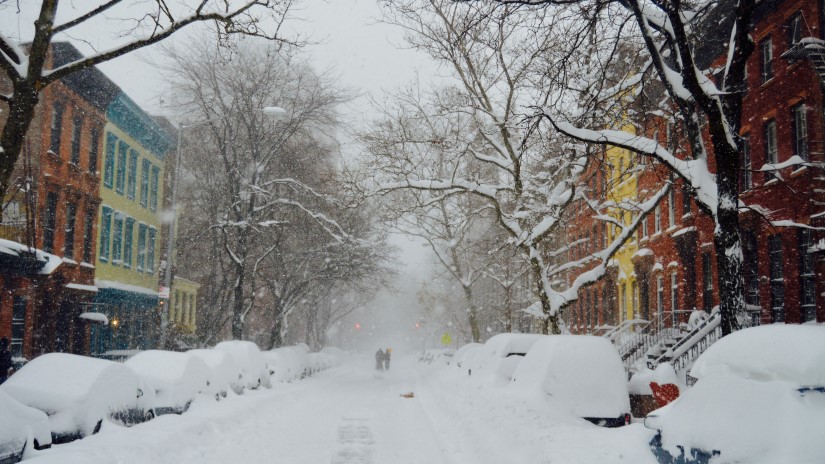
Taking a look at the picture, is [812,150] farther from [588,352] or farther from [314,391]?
[314,391]

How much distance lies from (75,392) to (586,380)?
7345 millimetres

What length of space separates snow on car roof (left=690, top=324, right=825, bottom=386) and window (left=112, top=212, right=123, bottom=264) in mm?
31737

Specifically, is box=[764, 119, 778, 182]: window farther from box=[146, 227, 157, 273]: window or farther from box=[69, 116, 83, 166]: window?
box=[146, 227, 157, 273]: window

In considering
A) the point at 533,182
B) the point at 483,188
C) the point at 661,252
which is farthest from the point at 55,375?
the point at 661,252

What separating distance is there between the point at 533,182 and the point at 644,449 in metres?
17.4

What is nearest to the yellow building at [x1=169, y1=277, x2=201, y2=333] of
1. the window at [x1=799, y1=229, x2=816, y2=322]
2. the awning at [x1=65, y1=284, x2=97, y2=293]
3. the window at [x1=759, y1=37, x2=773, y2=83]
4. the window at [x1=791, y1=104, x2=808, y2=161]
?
the awning at [x1=65, y1=284, x2=97, y2=293]

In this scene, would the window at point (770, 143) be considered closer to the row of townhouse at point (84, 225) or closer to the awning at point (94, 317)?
the row of townhouse at point (84, 225)

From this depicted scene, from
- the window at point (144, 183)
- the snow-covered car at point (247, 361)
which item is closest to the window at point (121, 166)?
the window at point (144, 183)

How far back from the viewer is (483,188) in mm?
19922

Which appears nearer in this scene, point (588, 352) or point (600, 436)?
point (600, 436)

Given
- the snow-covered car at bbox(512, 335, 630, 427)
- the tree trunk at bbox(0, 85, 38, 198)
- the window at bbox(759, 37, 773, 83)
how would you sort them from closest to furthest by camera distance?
the tree trunk at bbox(0, 85, 38, 198) < the snow-covered car at bbox(512, 335, 630, 427) < the window at bbox(759, 37, 773, 83)

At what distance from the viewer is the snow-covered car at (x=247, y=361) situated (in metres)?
19.2

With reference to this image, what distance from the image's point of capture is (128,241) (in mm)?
35500

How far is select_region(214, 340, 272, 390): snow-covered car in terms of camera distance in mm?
19219
